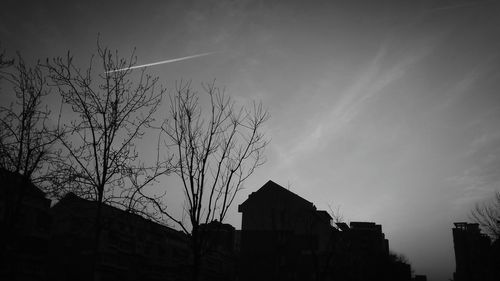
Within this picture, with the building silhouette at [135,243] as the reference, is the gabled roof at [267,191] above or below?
above

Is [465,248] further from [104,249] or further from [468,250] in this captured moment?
Result: [104,249]

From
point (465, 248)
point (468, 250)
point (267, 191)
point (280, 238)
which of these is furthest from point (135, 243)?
point (465, 248)

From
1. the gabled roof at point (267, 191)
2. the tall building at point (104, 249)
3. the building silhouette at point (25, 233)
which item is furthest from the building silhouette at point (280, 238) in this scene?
the building silhouette at point (25, 233)

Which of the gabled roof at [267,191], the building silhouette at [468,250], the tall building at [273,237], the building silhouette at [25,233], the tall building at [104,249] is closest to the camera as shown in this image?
the building silhouette at [25,233]

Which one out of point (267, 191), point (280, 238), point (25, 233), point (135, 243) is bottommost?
point (135, 243)

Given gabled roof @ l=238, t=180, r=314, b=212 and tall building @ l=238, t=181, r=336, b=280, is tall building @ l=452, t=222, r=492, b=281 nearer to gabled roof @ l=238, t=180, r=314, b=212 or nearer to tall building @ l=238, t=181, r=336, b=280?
tall building @ l=238, t=181, r=336, b=280

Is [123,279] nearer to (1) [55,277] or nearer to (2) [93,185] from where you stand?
(1) [55,277]

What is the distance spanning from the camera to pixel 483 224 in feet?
99.1

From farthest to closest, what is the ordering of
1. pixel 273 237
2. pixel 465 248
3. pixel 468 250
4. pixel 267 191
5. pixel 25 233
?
1. pixel 465 248
2. pixel 468 250
3. pixel 267 191
4. pixel 273 237
5. pixel 25 233

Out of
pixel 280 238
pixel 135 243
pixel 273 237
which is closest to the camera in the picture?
pixel 135 243

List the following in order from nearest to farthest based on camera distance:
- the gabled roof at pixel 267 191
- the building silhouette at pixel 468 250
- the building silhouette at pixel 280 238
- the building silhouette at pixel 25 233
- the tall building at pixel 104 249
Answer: the building silhouette at pixel 25 233 → the tall building at pixel 104 249 → the building silhouette at pixel 280 238 → the gabled roof at pixel 267 191 → the building silhouette at pixel 468 250

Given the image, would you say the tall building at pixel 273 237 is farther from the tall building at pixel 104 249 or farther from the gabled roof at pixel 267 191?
the tall building at pixel 104 249

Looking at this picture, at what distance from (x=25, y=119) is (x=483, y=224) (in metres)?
32.9

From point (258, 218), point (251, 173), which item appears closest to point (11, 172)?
point (251, 173)
